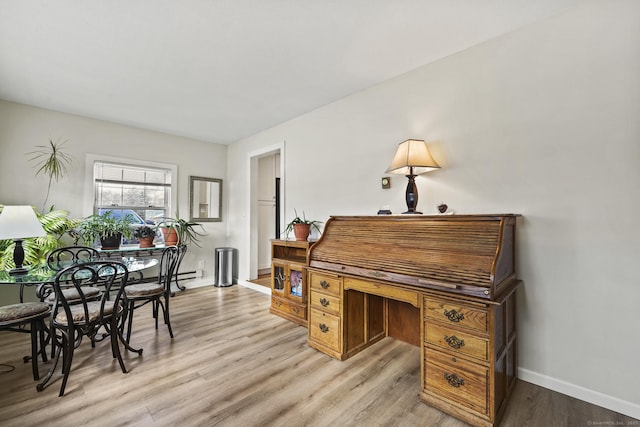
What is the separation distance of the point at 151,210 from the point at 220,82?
270 centimetres

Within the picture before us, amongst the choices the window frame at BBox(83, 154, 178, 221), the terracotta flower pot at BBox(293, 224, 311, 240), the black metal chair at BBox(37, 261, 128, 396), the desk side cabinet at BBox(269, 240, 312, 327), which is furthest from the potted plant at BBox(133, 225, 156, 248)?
the terracotta flower pot at BBox(293, 224, 311, 240)

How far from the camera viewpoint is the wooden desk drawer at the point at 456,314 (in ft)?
5.23

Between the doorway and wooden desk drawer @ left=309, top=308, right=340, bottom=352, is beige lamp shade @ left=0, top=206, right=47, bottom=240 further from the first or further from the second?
the doorway

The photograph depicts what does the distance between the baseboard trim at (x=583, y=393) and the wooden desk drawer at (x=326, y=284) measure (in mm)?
1481

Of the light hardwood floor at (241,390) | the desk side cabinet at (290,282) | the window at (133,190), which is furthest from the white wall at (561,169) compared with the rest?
the window at (133,190)

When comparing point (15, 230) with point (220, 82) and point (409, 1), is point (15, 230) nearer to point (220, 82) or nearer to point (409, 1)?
point (220, 82)

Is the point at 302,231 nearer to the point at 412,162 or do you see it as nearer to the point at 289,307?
the point at 289,307

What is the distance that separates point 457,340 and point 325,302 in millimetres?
1114

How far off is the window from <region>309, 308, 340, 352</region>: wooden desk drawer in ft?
11.2

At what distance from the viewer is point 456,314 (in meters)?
1.69

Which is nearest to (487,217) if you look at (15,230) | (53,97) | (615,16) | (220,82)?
(615,16)

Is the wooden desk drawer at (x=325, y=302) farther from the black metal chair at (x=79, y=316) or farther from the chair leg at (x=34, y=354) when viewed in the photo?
the chair leg at (x=34, y=354)

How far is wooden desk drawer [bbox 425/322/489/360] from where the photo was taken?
159 cm

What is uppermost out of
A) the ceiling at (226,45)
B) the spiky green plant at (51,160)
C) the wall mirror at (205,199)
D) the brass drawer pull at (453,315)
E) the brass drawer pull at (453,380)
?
the ceiling at (226,45)
